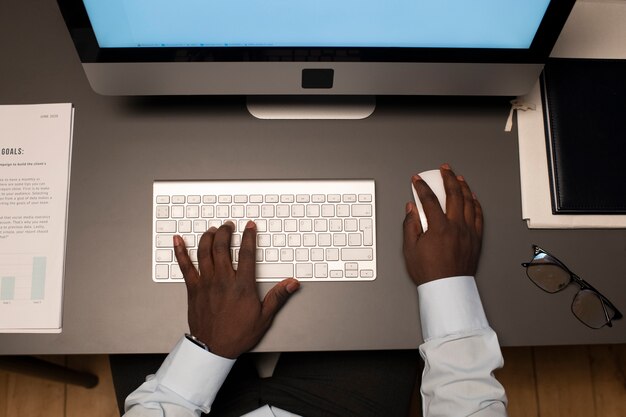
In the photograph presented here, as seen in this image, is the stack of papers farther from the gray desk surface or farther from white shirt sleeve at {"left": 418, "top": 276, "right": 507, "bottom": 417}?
white shirt sleeve at {"left": 418, "top": 276, "right": 507, "bottom": 417}

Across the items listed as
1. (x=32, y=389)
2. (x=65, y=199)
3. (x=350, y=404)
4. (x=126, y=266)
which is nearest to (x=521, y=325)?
(x=350, y=404)

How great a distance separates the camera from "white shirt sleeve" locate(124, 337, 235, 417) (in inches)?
25.7

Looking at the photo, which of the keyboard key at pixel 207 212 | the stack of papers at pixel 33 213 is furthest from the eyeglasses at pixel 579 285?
the stack of papers at pixel 33 213

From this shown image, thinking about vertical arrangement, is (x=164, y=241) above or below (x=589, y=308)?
above

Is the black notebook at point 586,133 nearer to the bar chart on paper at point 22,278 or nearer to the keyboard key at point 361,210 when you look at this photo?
the keyboard key at point 361,210

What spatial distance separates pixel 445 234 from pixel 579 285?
8.5 inches

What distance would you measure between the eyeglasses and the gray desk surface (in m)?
0.01

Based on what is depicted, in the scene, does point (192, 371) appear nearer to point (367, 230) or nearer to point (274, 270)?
point (274, 270)

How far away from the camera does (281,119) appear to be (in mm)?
728

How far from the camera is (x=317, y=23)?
0.56 m

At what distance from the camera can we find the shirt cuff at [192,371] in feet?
2.14

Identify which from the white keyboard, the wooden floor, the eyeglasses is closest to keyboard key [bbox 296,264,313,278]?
the white keyboard

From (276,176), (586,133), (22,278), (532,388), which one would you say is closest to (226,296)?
(276,176)

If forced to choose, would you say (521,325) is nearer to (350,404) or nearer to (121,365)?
(350,404)
